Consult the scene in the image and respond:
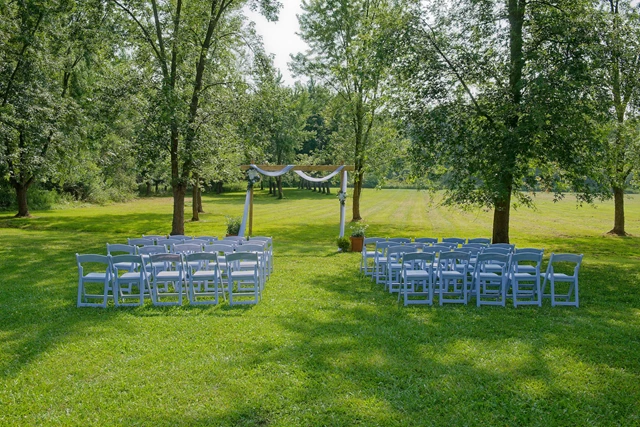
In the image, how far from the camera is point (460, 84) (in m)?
13.8

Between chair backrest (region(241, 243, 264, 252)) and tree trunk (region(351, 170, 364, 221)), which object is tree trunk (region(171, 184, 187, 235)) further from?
chair backrest (region(241, 243, 264, 252))

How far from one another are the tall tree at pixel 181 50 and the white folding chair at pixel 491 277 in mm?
11304

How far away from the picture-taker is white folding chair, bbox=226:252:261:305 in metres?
7.51

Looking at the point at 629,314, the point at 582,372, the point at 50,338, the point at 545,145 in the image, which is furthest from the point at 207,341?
the point at 545,145

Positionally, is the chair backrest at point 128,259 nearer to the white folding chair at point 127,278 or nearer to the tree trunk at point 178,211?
the white folding chair at point 127,278

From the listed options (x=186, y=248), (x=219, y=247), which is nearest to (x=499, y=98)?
(x=219, y=247)

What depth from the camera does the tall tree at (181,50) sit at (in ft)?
54.9

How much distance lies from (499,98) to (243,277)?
8748mm

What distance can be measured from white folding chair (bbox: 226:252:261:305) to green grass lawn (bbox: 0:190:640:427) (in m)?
0.35

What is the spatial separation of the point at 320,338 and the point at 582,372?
2999mm

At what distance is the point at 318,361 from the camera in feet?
17.0

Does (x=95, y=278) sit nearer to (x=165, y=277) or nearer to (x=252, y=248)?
(x=165, y=277)

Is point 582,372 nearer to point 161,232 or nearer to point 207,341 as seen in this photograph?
point 207,341

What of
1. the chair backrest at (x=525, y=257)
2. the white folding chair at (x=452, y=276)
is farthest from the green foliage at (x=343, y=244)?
the chair backrest at (x=525, y=257)
